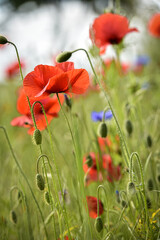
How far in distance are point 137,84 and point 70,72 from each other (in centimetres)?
92

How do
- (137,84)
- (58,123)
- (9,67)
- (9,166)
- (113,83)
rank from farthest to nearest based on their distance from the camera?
(9,67), (58,123), (9,166), (137,84), (113,83)

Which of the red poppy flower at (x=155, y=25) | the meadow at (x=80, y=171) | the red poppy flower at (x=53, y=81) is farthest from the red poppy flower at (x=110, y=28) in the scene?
the red poppy flower at (x=155, y=25)

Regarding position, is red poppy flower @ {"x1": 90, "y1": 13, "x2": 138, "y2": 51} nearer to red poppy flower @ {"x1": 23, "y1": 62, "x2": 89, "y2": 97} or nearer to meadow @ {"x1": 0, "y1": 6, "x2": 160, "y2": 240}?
meadow @ {"x1": 0, "y1": 6, "x2": 160, "y2": 240}

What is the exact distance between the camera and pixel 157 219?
95cm

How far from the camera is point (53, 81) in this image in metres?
0.84

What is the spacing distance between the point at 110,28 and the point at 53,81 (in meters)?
0.57

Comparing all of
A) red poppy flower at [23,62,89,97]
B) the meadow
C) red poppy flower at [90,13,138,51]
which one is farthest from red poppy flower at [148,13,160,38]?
red poppy flower at [23,62,89,97]

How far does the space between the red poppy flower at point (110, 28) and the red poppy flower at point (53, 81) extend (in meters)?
0.43

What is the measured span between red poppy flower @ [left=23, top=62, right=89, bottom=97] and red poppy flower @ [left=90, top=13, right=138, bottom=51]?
1.40 ft

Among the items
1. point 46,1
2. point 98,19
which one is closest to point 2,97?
point 46,1

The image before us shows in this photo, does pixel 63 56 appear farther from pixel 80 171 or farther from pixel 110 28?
pixel 110 28

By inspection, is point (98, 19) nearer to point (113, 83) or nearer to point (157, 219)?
point (113, 83)

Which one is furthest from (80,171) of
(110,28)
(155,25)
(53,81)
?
(155,25)

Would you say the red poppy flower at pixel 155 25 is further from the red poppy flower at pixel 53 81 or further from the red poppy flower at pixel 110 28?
the red poppy flower at pixel 53 81
